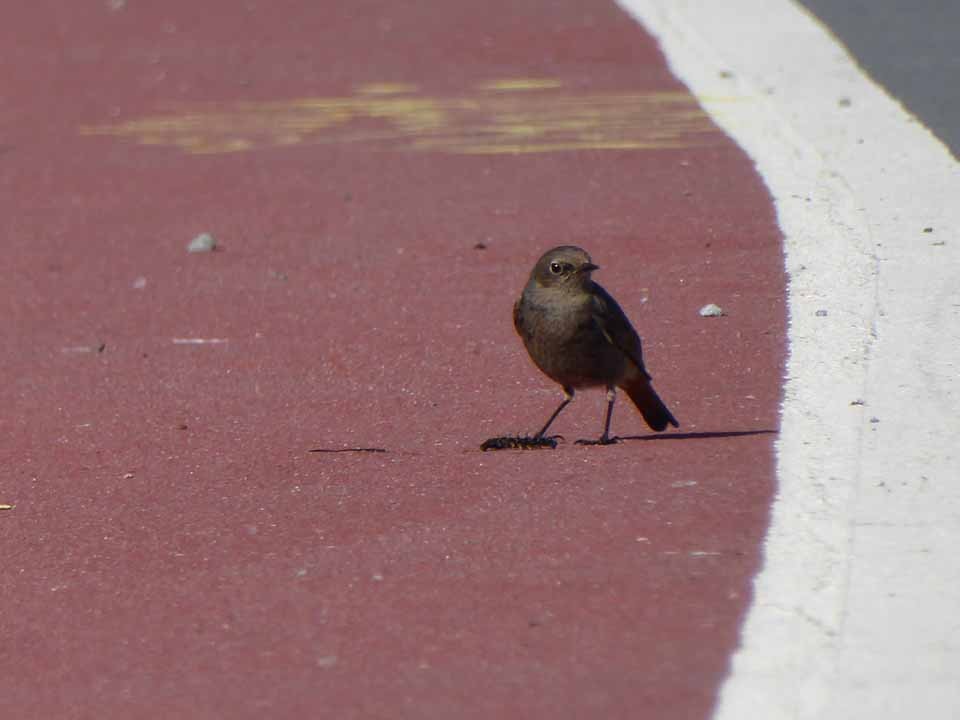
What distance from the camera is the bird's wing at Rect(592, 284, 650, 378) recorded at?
291 inches

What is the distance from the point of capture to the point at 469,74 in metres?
15.6

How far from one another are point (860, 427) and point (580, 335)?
1.44 metres

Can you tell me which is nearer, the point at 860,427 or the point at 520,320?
the point at 860,427

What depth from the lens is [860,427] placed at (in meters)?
6.28

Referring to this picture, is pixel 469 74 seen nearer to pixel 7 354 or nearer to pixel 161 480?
pixel 7 354

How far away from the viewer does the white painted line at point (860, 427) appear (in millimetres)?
4492

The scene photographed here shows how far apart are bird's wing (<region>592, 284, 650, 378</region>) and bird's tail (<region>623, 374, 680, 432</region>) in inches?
1.8

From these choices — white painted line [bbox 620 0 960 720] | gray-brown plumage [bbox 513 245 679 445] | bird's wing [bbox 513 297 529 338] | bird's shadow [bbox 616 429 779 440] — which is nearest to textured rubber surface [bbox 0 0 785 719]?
bird's shadow [bbox 616 429 779 440]

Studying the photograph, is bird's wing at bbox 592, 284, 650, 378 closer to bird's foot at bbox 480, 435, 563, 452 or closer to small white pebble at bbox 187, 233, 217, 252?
bird's foot at bbox 480, 435, 563, 452

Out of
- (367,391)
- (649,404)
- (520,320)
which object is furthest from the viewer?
(367,391)

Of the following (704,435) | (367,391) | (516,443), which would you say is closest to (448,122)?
(367,391)

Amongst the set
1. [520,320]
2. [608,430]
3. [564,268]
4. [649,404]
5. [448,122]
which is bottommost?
[448,122]

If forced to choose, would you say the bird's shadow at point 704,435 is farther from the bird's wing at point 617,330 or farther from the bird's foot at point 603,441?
the bird's wing at point 617,330

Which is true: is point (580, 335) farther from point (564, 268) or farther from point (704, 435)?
point (704, 435)
